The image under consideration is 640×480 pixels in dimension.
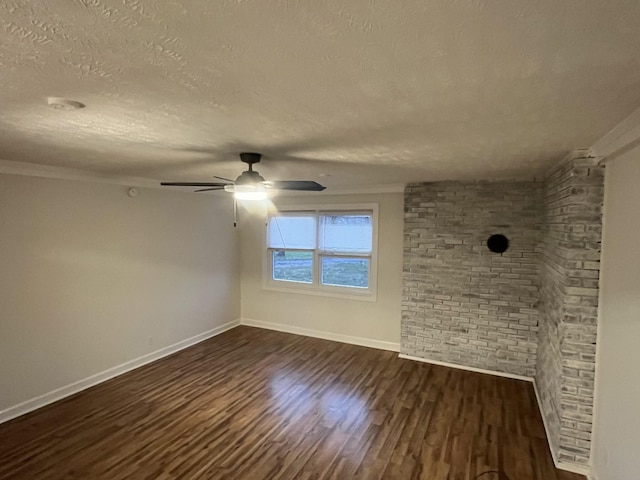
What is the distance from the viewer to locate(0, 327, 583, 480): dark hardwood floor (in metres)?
2.73

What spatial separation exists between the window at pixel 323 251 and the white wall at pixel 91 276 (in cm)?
114

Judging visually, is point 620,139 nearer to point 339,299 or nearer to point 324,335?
point 339,299

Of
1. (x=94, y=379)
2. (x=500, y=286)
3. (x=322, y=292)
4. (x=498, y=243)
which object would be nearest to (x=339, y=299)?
(x=322, y=292)

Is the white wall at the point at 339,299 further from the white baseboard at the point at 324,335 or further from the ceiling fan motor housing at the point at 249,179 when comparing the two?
the ceiling fan motor housing at the point at 249,179

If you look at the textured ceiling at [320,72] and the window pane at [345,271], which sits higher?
the textured ceiling at [320,72]

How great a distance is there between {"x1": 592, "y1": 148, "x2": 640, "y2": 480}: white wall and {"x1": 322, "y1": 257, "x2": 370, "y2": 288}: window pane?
10.5 ft

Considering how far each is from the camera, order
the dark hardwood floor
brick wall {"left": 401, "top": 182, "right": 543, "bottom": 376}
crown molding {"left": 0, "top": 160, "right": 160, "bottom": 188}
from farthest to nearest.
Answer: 1. brick wall {"left": 401, "top": 182, "right": 543, "bottom": 376}
2. crown molding {"left": 0, "top": 160, "right": 160, "bottom": 188}
3. the dark hardwood floor

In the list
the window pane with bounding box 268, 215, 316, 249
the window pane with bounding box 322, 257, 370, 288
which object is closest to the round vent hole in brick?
the window pane with bounding box 322, 257, 370, 288

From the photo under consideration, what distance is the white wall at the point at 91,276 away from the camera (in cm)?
338

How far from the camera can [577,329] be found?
2635mm

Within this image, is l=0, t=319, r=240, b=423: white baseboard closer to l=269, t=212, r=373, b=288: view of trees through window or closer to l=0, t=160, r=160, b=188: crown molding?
l=269, t=212, r=373, b=288: view of trees through window

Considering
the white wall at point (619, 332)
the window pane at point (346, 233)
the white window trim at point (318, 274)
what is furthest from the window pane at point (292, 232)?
the white wall at point (619, 332)

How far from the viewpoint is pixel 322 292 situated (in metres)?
5.75

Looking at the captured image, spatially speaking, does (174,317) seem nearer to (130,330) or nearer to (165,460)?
(130,330)
